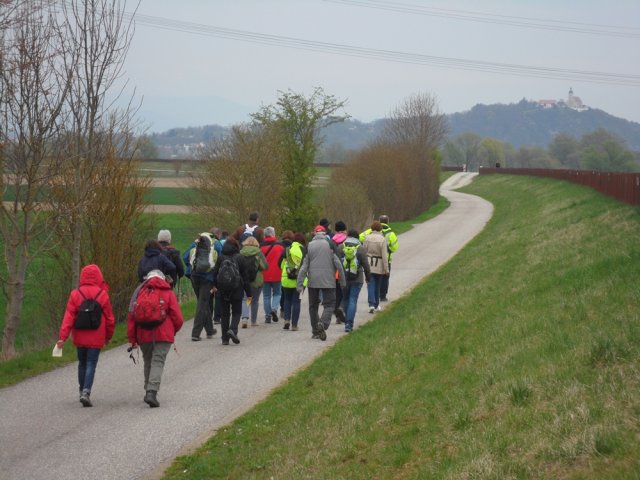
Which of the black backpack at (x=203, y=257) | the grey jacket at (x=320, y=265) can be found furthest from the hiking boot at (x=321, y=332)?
the black backpack at (x=203, y=257)

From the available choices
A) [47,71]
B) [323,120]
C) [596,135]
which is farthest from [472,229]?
[596,135]

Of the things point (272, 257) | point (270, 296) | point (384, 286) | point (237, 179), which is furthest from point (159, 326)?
point (237, 179)

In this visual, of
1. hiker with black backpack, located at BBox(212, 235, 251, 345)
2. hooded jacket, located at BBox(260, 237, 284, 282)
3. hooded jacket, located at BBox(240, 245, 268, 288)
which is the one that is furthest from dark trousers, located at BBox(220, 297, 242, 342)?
hooded jacket, located at BBox(260, 237, 284, 282)

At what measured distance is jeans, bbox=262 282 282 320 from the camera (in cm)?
1864

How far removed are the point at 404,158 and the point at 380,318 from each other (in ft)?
137

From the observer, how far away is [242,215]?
3331 centimetres

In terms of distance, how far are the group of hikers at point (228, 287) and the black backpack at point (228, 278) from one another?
16 mm

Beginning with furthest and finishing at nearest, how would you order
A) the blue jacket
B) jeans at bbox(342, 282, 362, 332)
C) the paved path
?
jeans at bbox(342, 282, 362, 332) < the blue jacket < the paved path

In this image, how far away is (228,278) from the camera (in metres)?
15.5

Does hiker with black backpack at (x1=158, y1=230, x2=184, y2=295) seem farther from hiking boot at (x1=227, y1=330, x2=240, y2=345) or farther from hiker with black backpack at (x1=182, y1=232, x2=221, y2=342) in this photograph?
hiking boot at (x1=227, y1=330, x2=240, y2=345)

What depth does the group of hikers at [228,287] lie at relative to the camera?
442 inches

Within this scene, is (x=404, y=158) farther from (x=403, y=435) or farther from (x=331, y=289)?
(x=403, y=435)

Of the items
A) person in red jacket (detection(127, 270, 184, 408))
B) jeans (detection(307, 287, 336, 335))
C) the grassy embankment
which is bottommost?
the grassy embankment

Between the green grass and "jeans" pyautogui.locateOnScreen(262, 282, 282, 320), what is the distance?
2.75 meters
